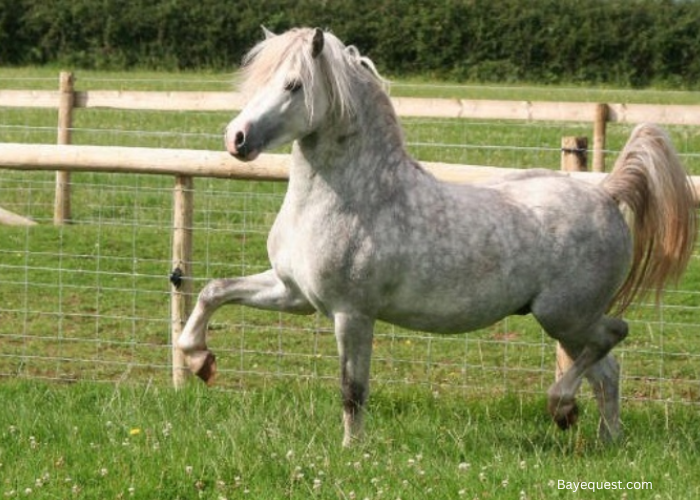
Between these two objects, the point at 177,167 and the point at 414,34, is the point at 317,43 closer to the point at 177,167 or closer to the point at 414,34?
the point at 177,167

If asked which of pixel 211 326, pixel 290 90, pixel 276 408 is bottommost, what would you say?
pixel 211 326

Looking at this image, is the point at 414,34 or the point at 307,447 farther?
the point at 414,34

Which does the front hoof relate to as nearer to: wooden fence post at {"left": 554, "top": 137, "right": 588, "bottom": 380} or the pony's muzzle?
the pony's muzzle

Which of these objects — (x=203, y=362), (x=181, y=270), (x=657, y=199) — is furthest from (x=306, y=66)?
(x=181, y=270)

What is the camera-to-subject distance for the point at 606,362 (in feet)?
23.9

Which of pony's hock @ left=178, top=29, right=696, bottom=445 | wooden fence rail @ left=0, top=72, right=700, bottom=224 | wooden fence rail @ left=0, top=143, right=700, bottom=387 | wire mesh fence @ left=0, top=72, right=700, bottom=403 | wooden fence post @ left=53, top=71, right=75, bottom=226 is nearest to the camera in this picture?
pony's hock @ left=178, top=29, right=696, bottom=445

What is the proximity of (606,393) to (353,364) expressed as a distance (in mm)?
1325

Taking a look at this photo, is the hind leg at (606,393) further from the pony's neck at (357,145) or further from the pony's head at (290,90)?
the pony's head at (290,90)

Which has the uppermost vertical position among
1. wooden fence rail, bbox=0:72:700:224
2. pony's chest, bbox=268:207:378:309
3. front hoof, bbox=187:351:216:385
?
wooden fence rail, bbox=0:72:700:224

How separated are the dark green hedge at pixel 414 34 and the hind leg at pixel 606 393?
2796cm

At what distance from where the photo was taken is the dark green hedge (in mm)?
35344

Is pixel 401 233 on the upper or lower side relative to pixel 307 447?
upper

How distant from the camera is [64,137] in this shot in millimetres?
14828

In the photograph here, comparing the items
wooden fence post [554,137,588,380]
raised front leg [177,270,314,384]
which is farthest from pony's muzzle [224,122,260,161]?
wooden fence post [554,137,588,380]
